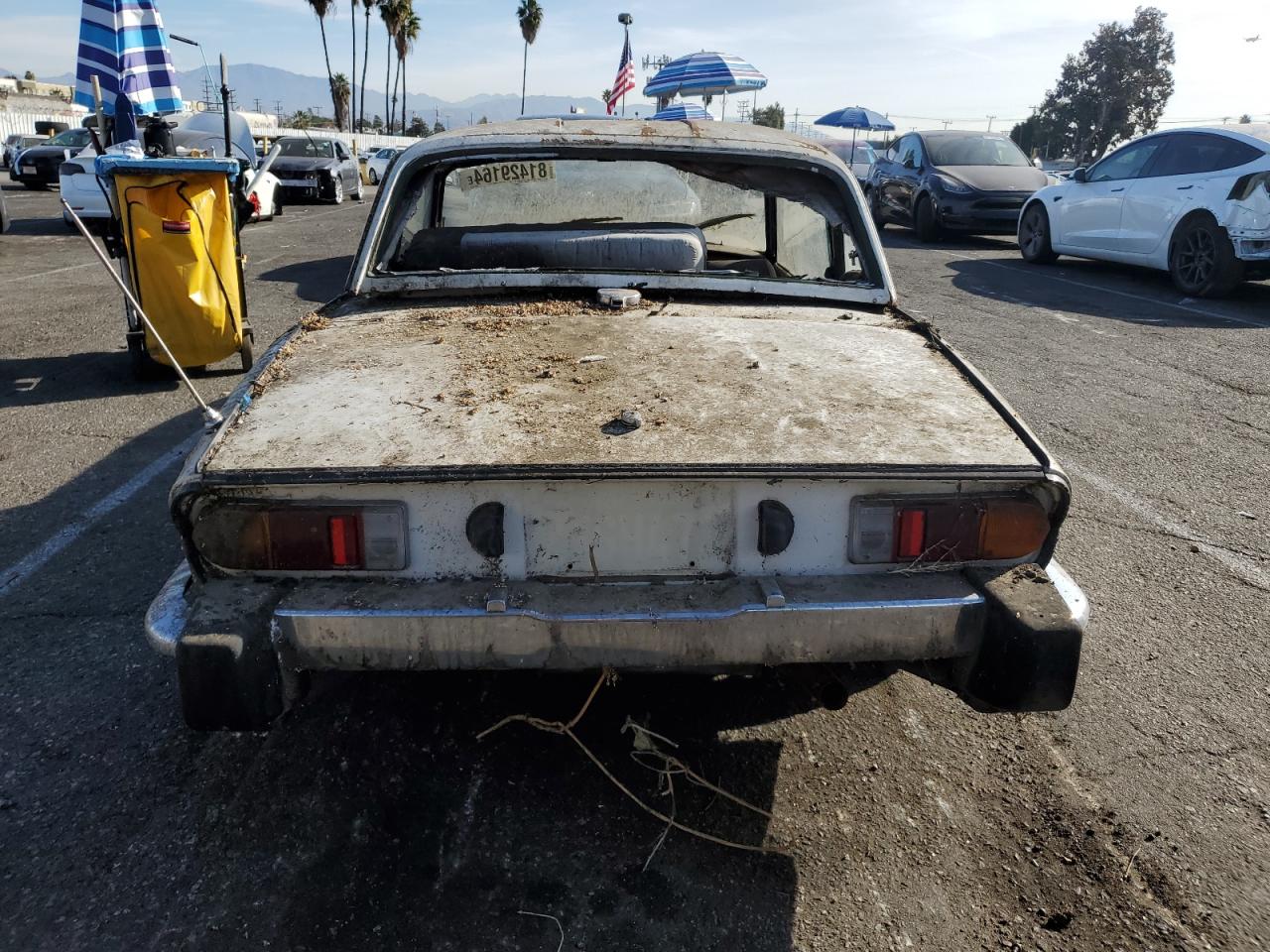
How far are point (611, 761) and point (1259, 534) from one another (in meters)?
3.19

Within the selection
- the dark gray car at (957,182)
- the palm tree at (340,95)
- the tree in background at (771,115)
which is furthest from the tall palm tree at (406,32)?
the dark gray car at (957,182)

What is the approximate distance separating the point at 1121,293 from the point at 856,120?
20.0m

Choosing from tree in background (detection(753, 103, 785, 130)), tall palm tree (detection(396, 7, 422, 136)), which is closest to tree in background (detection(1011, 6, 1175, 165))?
tree in background (detection(753, 103, 785, 130))

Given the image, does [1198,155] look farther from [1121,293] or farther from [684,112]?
[684,112]

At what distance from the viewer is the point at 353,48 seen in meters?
55.8

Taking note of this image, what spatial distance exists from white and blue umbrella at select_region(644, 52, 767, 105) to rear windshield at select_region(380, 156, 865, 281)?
20.4 m

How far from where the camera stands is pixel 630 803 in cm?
236

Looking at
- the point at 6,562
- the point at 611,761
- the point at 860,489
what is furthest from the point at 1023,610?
the point at 6,562

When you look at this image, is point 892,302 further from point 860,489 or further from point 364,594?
point 364,594

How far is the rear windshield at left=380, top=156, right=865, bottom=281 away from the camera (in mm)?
3324

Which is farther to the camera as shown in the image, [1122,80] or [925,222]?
[1122,80]

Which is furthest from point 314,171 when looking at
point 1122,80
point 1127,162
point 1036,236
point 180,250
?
point 1122,80

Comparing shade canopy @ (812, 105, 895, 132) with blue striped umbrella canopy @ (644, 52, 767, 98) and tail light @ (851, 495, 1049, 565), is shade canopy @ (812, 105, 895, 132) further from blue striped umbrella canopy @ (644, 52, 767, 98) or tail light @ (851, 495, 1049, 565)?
tail light @ (851, 495, 1049, 565)

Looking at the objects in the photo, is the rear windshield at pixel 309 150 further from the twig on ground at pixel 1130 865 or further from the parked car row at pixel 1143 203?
the twig on ground at pixel 1130 865
